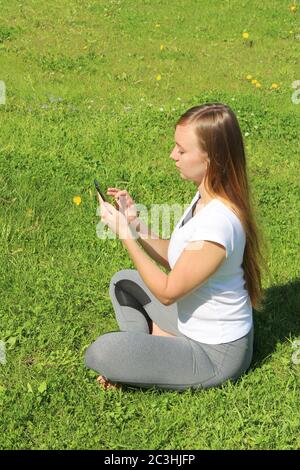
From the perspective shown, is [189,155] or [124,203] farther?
[124,203]

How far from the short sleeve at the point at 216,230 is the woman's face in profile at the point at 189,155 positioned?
26 centimetres

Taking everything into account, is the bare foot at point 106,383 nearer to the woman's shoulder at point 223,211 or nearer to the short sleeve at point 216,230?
the short sleeve at point 216,230

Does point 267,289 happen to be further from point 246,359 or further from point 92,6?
point 92,6

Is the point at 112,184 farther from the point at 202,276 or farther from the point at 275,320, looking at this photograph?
the point at 202,276

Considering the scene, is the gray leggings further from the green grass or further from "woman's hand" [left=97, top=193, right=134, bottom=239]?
"woman's hand" [left=97, top=193, right=134, bottom=239]

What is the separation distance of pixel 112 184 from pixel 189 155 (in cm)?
260

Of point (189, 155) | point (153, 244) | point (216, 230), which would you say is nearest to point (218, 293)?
point (216, 230)

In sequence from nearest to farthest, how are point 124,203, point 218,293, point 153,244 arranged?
point 218,293 < point 124,203 < point 153,244

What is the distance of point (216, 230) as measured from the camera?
9.83ft

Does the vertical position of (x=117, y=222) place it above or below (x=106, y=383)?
above

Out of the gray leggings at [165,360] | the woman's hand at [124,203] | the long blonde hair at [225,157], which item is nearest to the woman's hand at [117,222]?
the woman's hand at [124,203]

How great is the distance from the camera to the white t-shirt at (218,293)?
10.1 feet

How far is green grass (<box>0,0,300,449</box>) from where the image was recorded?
3363mm
